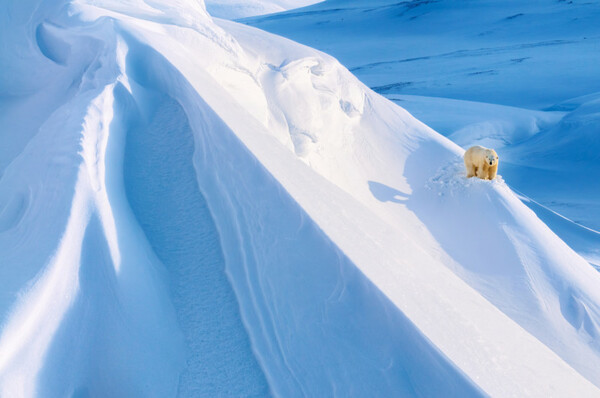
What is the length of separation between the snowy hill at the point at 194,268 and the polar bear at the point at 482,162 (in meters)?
0.81

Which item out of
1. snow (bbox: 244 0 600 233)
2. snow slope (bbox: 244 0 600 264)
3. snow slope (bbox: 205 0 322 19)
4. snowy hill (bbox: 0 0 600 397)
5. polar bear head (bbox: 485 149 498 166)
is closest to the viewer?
snowy hill (bbox: 0 0 600 397)

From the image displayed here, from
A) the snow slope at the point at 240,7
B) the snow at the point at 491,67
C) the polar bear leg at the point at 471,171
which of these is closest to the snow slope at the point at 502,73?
the snow at the point at 491,67

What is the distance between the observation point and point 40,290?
113 centimetres

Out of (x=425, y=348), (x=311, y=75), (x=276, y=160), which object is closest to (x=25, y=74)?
(x=276, y=160)

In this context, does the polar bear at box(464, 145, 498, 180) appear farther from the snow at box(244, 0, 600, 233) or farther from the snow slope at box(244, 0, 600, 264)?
the snow at box(244, 0, 600, 233)

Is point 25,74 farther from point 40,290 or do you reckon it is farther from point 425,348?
point 425,348

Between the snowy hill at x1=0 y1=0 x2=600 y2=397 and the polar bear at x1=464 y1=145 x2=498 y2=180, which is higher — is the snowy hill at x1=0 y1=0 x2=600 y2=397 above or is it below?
below

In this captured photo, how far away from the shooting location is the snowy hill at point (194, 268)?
110 centimetres

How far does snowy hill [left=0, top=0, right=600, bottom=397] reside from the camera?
1.10 meters

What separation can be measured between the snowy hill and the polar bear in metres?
0.81

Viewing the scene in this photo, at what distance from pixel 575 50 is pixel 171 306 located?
11994 millimetres

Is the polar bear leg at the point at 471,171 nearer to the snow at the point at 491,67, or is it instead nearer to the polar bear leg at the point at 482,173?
the polar bear leg at the point at 482,173

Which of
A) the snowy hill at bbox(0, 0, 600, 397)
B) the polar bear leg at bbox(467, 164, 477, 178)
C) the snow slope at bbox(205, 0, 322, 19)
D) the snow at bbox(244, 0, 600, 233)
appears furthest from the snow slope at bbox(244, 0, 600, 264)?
the snow slope at bbox(205, 0, 322, 19)

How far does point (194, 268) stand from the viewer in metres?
1.34
